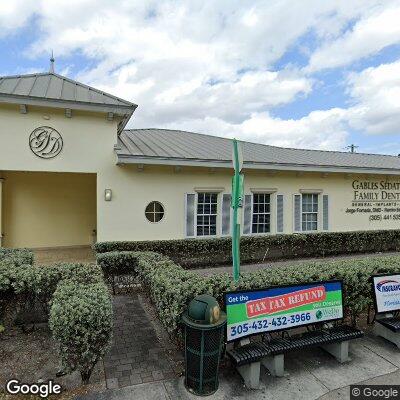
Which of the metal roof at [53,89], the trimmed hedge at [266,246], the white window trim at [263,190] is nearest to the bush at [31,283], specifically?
the trimmed hedge at [266,246]

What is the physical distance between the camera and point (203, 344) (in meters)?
3.66

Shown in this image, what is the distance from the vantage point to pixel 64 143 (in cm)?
945

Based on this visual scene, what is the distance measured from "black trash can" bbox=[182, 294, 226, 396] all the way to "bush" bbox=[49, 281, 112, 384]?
38.1 inches

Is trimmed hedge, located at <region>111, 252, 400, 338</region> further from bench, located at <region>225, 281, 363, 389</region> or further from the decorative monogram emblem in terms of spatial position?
the decorative monogram emblem

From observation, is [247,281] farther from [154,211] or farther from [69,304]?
[154,211]

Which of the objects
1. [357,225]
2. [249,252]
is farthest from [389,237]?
[249,252]

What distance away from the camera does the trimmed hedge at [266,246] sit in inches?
402

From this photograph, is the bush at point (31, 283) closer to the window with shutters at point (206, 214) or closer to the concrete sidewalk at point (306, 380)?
the concrete sidewalk at point (306, 380)

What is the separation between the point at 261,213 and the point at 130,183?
487 cm

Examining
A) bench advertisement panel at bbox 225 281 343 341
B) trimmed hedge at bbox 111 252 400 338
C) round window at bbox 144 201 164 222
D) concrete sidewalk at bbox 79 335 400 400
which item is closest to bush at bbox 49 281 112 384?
concrete sidewalk at bbox 79 335 400 400

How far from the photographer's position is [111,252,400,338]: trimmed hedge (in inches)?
166

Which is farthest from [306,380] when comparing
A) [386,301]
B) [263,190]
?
[263,190]

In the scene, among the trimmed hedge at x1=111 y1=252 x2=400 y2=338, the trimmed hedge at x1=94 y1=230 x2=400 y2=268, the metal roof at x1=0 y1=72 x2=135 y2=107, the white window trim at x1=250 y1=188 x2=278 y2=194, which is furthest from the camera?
the white window trim at x1=250 y1=188 x2=278 y2=194

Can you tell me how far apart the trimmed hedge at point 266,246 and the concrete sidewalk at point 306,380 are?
6.11 metres
